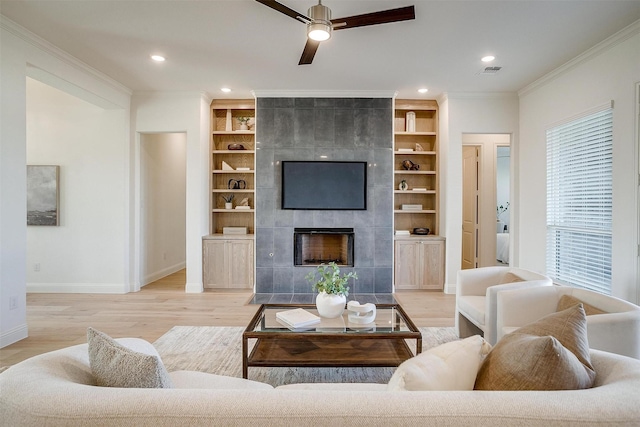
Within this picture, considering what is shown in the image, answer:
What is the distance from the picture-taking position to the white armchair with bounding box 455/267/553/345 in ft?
8.54

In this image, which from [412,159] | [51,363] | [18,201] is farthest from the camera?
[412,159]

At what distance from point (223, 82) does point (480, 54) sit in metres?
3.09

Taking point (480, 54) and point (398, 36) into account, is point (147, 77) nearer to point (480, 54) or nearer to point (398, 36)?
point (398, 36)

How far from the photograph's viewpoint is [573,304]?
2.26 metres

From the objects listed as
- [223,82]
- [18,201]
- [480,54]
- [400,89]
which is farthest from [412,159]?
[18,201]

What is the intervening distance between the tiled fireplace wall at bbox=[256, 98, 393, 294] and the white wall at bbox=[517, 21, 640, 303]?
6.02ft

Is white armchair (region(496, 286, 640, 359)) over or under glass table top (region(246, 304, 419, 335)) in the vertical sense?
over

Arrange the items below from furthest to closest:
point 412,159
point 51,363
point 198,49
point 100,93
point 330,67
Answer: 1. point 412,159
2. point 100,93
3. point 330,67
4. point 198,49
5. point 51,363

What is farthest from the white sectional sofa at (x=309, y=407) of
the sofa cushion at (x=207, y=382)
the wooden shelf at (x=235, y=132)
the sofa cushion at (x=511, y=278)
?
the wooden shelf at (x=235, y=132)

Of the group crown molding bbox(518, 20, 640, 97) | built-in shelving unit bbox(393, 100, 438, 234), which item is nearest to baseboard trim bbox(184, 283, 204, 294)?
built-in shelving unit bbox(393, 100, 438, 234)

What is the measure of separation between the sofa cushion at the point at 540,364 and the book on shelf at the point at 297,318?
57.8 inches

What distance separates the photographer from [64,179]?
4914mm

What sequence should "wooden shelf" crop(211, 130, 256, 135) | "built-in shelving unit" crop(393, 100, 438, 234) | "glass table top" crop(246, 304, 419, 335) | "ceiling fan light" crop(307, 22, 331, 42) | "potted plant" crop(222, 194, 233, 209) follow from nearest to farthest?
"glass table top" crop(246, 304, 419, 335), "ceiling fan light" crop(307, 22, 331, 42), "wooden shelf" crop(211, 130, 256, 135), "potted plant" crop(222, 194, 233, 209), "built-in shelving unit" crop(393, 100, 438, 234)

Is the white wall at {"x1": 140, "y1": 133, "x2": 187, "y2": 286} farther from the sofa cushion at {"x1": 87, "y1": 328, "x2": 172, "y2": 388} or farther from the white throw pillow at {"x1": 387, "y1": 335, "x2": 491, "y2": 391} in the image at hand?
the white throw pillow at {"x1": 387, "y1": 335, "x2": 491, "y2": 391}
